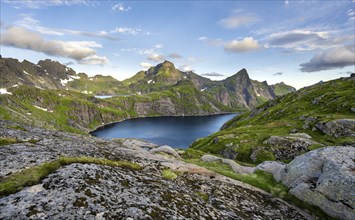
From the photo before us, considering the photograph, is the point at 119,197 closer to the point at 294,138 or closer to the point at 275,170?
the point at 275,170

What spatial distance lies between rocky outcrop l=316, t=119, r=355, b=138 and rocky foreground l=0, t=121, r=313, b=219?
67200 millimetres

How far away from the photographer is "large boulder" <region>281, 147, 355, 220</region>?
1945 cm

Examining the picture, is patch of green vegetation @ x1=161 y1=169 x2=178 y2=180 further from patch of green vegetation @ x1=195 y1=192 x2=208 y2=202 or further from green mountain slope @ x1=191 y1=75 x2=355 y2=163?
green mountain slope @ x1=191 y1=75 x2=355 y2=163

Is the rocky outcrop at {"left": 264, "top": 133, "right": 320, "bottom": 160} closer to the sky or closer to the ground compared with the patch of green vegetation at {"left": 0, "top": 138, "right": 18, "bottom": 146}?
closer to the ground

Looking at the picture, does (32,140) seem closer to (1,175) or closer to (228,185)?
(1,175)

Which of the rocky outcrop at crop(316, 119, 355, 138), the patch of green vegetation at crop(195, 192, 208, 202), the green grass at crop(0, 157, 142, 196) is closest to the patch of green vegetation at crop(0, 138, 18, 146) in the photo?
the green grass at crop(0, 157, 142, 196)

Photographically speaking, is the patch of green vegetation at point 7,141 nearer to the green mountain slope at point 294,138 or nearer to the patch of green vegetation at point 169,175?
the patch of green vegetation at point 169,175

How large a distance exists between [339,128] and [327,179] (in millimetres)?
66956

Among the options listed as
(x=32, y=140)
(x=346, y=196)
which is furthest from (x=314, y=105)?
(x=32, y=140)

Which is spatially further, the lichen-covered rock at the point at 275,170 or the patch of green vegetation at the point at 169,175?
the lichen-covered rock at the point at 275,170

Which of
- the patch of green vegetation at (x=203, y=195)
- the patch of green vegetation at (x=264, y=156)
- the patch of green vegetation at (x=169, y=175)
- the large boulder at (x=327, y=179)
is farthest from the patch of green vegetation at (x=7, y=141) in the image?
the patch of green vegetation at (x=264, y=156)

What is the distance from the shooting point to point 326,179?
2125cm

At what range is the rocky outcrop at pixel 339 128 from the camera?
73.8m

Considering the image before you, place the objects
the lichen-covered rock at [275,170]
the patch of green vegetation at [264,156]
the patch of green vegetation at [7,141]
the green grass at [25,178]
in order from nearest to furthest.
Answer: the green grass at [25,178] → the patch of green vegetation at [7,141] → the lichen-covered rock at [275,170] → the patch of green vegetation at [264,156]
